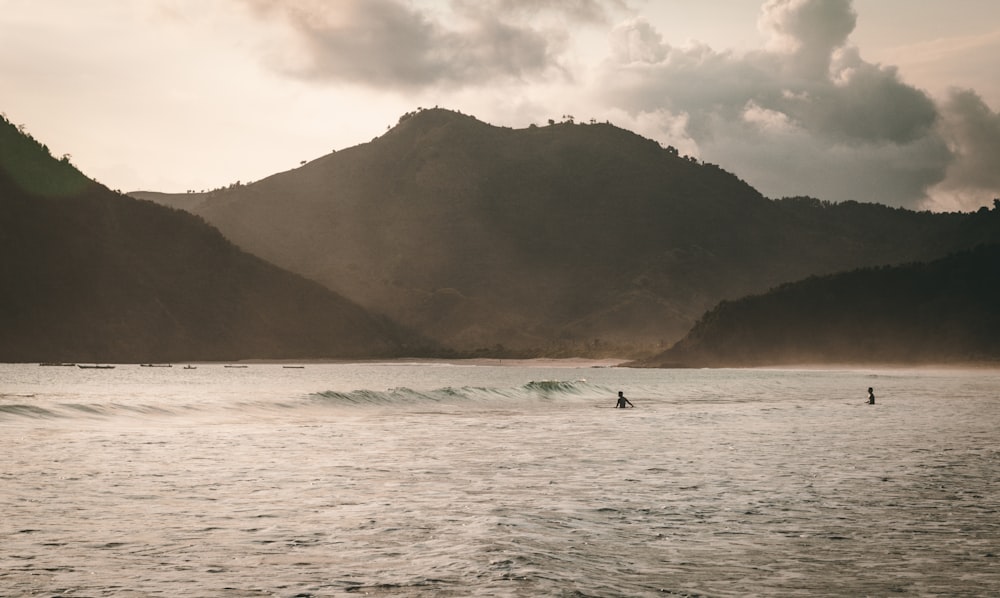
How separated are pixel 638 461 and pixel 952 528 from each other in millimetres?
12485

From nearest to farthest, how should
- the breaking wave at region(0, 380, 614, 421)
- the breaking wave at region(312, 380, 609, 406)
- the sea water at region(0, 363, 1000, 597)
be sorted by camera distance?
the sea water at region(0, 363, 1000, 597) < the breaking wave at region(0, 380, 614, 421) < the breaking wave at region(312, 380, 609, 406)

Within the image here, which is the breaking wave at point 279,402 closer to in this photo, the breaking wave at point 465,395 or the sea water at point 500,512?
the breaking wave at point 465,395

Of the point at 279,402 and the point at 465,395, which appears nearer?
the point at 279,402

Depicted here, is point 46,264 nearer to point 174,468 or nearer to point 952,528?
point 174,468

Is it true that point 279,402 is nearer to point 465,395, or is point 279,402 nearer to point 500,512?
point 465,395

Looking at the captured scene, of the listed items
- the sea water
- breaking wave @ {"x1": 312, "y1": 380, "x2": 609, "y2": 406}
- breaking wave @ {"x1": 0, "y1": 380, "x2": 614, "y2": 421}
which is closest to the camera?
the sea water

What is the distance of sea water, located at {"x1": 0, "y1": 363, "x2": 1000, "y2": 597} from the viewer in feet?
41.8

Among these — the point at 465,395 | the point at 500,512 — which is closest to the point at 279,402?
the point at 465,395

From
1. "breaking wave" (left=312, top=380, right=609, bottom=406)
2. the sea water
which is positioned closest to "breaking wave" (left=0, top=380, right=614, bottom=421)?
"breaking wave" (left=312, top=380, right=609, bottom=406)

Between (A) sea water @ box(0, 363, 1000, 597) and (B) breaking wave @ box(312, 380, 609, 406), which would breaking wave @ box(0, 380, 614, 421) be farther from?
(A) sea water @ box(0, 363, 1000, 597)

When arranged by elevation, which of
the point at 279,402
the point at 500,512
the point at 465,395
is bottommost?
the point at 465,395

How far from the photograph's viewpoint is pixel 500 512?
18453 mm

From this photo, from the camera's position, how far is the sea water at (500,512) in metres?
12.7

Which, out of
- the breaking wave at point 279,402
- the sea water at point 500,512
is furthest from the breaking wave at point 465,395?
the sea water at point 500,512
